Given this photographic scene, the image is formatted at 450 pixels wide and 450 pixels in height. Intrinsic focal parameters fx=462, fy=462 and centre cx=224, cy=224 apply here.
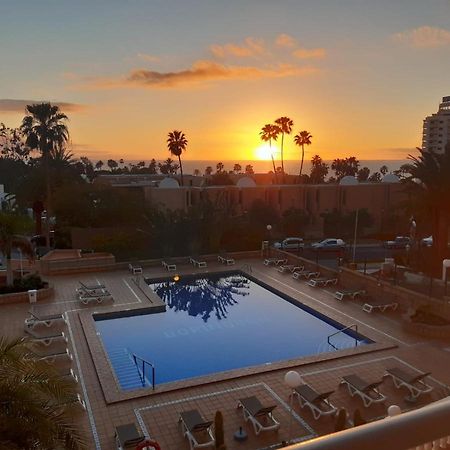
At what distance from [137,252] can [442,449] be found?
1096 inches

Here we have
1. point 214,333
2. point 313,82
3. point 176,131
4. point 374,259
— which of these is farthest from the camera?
point 176,131

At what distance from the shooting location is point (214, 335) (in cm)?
1770

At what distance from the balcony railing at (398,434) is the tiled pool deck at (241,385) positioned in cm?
912

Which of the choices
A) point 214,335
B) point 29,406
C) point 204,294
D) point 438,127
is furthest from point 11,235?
point 438,127

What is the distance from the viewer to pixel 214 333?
58.7ft

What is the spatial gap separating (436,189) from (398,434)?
24128 mm

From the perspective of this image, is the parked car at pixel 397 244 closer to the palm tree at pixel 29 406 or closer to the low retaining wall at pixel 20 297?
the low retaining wall at pixel 20 297

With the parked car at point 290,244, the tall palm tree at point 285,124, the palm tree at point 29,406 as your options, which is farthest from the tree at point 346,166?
the palm tree at point 29,406

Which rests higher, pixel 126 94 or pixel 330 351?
pixel 126 94

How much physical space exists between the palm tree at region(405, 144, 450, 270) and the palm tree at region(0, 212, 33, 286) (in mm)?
19549

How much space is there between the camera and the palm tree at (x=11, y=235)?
20.7 metres

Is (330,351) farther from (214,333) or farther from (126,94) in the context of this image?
(126,94)

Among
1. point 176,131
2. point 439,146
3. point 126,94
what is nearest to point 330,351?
point 126,94

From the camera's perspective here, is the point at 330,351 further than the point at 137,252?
No
